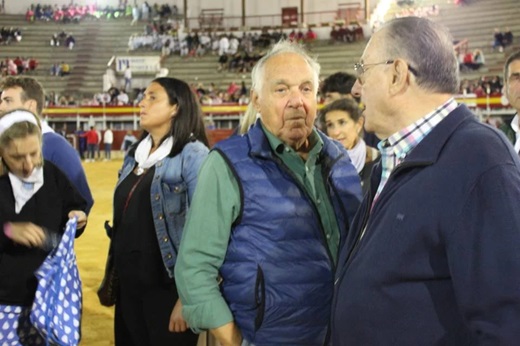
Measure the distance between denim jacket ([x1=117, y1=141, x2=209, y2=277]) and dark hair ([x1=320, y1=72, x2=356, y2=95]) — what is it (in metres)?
1.55

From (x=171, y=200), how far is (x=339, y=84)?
175 centimetres

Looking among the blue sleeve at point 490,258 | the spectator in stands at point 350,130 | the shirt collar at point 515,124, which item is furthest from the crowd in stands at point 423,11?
the blue sleeve at point 490,258

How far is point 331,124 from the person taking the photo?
3.26 metres

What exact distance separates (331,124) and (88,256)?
4.39 metres

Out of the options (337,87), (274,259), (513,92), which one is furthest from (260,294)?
(337,87)

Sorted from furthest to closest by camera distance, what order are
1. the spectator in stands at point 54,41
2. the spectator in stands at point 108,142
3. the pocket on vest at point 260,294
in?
the spectator in stands at point 54,41, the spectator in stands at point 108,142, the pocket on vest at point 260,294

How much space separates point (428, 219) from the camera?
1351 millimetres

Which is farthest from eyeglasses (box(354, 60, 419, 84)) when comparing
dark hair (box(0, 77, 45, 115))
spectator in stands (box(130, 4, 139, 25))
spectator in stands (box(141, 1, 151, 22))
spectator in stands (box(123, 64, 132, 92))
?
spectator in stands (box(141, 1, 151, 22))

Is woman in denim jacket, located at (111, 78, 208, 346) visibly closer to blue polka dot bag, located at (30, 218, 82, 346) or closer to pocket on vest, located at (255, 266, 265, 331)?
blue polka dot bag, located at (30, 218, 82, 346)

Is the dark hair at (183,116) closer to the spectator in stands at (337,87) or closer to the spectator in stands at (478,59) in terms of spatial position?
the spectator in stands at (337,87)

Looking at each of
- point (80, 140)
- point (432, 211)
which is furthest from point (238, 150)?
point (80, 140)

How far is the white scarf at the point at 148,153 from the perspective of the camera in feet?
9.33

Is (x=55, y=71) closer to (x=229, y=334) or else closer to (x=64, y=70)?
(x=64, y=70)

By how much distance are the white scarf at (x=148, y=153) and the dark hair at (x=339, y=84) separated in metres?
1.49
